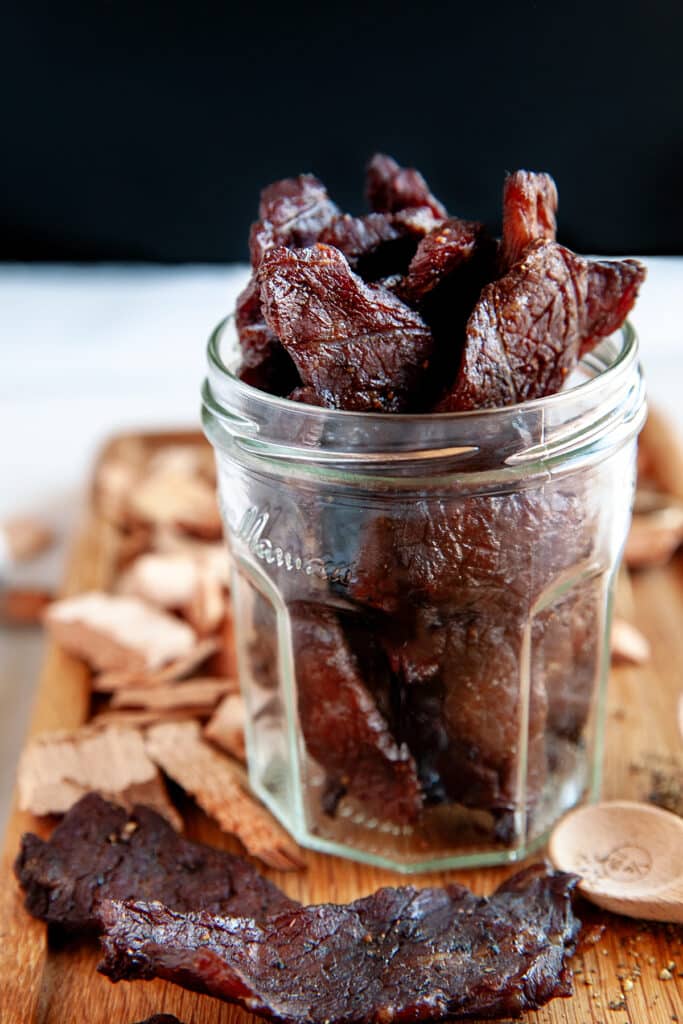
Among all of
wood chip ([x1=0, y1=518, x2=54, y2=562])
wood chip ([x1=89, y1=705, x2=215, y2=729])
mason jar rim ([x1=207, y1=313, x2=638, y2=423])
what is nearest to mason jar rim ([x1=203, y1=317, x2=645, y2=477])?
mason jar rim ([x1=207, y1=313, x2=638, y2=423])

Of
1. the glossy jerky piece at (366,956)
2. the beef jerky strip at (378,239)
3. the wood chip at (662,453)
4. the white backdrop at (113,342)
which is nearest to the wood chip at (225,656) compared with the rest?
the glossy jerky piece at (366,956)

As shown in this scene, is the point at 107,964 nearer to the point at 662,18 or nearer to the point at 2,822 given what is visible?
the point at 2,822

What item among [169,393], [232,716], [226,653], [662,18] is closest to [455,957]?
[232,716]

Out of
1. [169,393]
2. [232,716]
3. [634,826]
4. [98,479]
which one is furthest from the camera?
[169,393]

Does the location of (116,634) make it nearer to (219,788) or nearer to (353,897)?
(219,788)

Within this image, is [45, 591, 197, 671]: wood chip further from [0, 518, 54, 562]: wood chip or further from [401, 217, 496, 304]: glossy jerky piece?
[401, 217, 496, 304]: glossy jerky piece

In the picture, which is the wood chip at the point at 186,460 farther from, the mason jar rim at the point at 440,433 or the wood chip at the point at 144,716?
the mason jar rim at the point at 440,433
